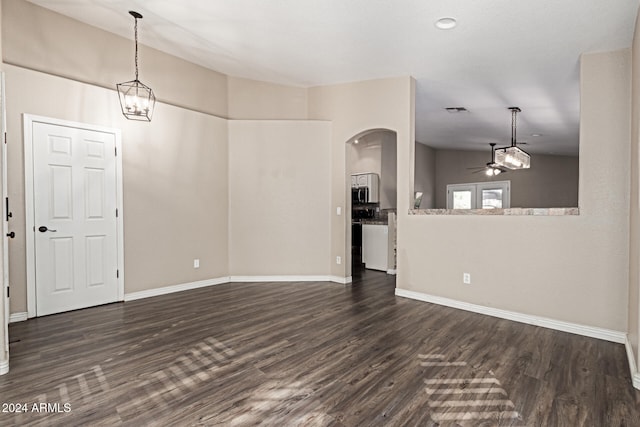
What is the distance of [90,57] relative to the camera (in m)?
4.21

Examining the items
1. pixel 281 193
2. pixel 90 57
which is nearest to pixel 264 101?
pixel 281 193

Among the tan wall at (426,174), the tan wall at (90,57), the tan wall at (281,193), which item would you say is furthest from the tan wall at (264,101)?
the tan wall at (426,174)

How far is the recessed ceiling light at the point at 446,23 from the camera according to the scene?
344cm

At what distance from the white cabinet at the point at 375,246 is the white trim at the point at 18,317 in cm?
496

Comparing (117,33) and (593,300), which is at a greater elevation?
(117,33)

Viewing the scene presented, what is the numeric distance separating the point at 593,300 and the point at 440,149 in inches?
310

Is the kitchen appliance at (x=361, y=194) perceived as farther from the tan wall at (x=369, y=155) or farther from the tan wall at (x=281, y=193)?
the tan wall at (x=281, y=193)

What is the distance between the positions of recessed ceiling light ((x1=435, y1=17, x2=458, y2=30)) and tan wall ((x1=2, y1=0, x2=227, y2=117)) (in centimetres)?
311

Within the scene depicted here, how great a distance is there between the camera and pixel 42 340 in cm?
322

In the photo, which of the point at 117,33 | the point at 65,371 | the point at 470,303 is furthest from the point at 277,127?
the point at 65,371

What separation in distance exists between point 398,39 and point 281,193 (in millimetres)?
2784

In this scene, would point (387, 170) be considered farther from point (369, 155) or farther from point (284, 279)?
point (284, 279)

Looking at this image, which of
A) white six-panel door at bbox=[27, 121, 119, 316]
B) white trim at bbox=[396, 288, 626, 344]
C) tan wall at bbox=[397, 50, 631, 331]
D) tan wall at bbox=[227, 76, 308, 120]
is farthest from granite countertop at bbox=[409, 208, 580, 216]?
white six-panel door at bbox=[27, 121, 119, 316]

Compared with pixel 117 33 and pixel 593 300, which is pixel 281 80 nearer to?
pixel 117 33
